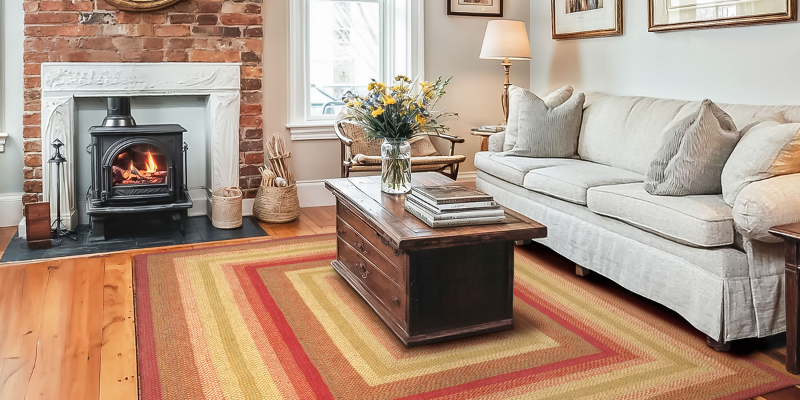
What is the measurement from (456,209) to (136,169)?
263cm

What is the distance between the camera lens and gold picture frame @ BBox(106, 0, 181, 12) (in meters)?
4.35

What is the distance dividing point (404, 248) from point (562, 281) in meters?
1.30

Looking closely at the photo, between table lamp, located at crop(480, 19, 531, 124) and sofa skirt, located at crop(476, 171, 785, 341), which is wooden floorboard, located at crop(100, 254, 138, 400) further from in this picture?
table lamp, located at crop(480, 19, 531, 124)

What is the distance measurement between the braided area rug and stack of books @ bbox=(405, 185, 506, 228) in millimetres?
476

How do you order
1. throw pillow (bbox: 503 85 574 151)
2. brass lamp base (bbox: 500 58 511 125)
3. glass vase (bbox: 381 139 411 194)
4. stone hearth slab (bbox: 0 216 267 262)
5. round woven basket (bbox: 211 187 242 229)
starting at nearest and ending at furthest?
1. glass vase (bbox: 381 139 411 194)
2. stone hearth slab (bbox: 0 216 267 262)
3. throw pillow (bbox: 503 85 574 151)
4. round woven basket (bbox: 211 187 242 229)
5. brass lamp base (bbox: 500 58 511 125)

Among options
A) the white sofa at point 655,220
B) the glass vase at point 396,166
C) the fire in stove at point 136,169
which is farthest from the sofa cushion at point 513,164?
the fire in stove at point 136,169

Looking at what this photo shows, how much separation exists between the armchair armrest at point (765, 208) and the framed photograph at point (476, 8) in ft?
11.1

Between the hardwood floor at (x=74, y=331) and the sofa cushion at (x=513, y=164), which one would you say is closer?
the hardwood floor at (x=74, y=331)

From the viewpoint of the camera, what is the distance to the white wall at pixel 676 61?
11.4 ft

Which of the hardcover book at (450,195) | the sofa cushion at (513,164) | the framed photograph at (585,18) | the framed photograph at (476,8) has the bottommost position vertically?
the hardcover book at (450,195)

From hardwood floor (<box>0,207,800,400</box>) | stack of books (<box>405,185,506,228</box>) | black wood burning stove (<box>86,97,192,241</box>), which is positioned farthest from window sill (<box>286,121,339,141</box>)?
stack of books (<box>405,185,506,228</box>)

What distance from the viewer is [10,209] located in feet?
14.8

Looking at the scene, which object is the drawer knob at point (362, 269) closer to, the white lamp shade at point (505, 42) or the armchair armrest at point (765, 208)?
the armchair armrest at point (765, 208)

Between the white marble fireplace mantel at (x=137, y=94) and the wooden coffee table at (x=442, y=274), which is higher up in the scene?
the white marble fireplace mantel at (x=137, y=94)
